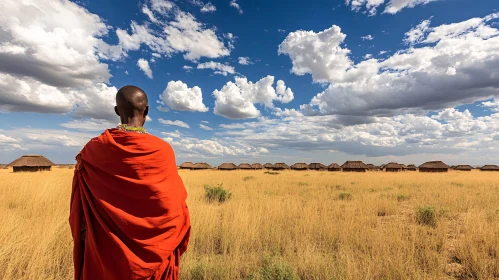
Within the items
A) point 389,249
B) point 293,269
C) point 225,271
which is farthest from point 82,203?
point 389,249

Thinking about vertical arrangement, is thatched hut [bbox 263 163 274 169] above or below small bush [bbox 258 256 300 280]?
above

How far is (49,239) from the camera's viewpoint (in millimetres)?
4371

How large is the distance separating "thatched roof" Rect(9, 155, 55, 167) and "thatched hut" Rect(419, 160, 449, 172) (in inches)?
2848

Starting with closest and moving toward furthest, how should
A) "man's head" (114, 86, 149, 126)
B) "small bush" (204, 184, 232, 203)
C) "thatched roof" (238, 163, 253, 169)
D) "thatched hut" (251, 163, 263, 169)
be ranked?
1. "man's head" (114, 86, 149, 126)
2. "small bush" (204, 184, 232, 203)
3. "thatched roof" (238, 163, 253, 169)
4. "thatched hut" (251, 163, 263, 169)

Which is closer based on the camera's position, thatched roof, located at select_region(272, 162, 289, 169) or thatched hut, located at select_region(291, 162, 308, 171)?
thatched hut, located at select_region(291, 162, 308, 171)

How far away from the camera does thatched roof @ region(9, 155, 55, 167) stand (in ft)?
124

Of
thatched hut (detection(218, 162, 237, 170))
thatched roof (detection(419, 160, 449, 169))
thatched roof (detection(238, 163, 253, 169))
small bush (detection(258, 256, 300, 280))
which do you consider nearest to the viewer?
small bush (detection(258, 256, 300, 280))

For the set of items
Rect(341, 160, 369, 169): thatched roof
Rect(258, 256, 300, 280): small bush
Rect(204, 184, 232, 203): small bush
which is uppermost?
Rect(341, 160, 369, 169): thatched roof

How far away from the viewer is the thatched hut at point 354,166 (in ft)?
183

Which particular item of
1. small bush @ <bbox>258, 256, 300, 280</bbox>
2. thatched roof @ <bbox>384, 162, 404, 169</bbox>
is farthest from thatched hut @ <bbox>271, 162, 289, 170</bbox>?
small bush @ <bbox>258, 256, 300, 280</bbox>

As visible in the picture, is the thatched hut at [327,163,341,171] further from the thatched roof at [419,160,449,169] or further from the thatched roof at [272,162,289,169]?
the thatched roof at [419,160,449,169]

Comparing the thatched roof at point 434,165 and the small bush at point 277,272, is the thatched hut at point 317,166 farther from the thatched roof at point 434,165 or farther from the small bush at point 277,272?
the small bush at point 277,272

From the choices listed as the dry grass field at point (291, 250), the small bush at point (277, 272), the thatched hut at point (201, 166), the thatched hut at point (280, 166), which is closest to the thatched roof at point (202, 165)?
the thatched hut at point (201, 166)

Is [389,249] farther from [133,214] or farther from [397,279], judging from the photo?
[133,214]
